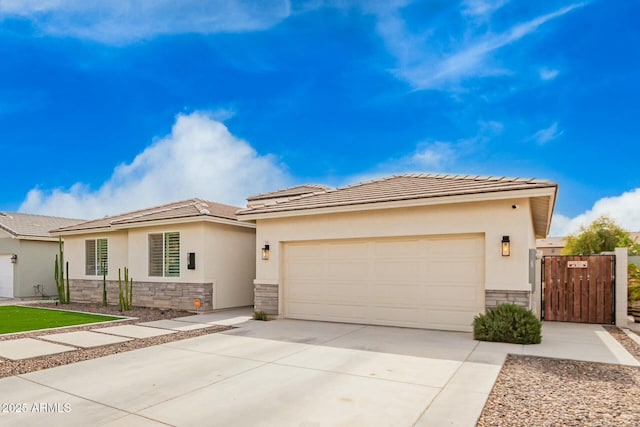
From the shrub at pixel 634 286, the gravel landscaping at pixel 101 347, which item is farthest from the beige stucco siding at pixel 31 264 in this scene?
the shrub at pixel 634 286

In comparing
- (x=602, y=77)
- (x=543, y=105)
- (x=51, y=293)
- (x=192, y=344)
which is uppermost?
(x=602, y=77)

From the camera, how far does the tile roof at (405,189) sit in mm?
8776

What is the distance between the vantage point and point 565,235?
4434 cm

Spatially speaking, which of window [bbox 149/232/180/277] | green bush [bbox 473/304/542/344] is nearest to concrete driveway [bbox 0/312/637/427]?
green bush [bbox 473/304/542/344]

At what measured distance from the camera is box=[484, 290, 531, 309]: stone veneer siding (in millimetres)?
8469

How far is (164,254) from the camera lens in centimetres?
1427

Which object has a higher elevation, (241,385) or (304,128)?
(304,128)

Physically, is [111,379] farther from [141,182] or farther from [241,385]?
[141,182]

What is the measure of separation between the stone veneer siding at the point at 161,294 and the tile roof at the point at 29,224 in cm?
642

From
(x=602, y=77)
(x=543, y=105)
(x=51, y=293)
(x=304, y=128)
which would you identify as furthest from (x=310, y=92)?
(x=51, y=293)

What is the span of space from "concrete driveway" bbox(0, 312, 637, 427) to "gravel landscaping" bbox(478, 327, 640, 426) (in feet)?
0.78

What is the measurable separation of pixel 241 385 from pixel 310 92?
1299 cm

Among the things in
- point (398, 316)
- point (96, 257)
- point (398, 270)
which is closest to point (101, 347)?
point (398, 316)

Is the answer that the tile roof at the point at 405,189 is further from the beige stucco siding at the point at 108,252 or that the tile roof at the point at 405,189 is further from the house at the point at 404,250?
the beige stucco siding at the point at 108,252
